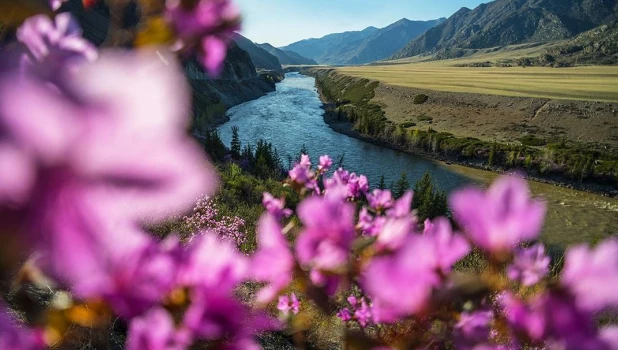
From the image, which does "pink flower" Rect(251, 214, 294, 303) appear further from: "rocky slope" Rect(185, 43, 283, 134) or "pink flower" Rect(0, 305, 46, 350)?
"rocky slope" Rect(185, 43, 283, 134)

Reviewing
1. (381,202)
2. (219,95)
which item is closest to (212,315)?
(381,202)

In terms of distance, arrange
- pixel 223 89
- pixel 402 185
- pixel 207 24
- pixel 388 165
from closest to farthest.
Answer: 1. pixel 207 24
2. pixel 402 185
3. pixel 388 165
4. pixel 223 89

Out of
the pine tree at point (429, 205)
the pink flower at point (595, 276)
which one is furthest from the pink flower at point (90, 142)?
the pine tree at point (429, 205)

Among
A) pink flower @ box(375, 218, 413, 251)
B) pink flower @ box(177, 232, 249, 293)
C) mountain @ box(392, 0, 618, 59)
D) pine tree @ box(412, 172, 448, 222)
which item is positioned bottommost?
pine tree @ box(412, 172, 448, 222)

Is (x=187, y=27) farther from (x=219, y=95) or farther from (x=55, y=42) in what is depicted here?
(x=219, y=95)

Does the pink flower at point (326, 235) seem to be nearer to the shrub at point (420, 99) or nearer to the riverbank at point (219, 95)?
the riverbank at point (219, 95)

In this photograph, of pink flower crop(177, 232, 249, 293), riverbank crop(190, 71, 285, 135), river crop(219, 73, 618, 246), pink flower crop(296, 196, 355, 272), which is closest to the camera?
pink flower crop(177, 232, 249, 293)

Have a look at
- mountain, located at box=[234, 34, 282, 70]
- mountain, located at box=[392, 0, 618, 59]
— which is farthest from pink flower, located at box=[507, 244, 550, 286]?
mountain, located at box=[392, 0, 618, 59]
